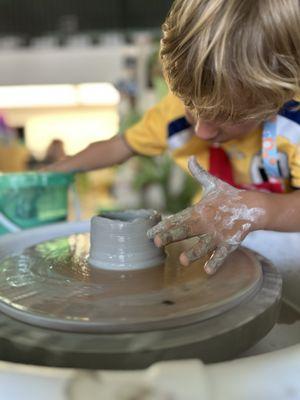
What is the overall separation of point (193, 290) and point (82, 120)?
3.19 meters

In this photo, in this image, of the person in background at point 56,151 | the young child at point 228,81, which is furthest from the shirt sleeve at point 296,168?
the person in background at point 56,151

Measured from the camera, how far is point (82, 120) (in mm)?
3600

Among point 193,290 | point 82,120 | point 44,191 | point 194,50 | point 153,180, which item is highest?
point 194,50

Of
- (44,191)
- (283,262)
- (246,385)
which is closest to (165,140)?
(44,191)

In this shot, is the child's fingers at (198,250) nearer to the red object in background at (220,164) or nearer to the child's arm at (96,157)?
the red object in background at (220,164)

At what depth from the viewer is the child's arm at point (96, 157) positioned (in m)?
1.15

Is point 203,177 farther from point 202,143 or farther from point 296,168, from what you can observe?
point 202,143

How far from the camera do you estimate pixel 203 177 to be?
26.3 inches

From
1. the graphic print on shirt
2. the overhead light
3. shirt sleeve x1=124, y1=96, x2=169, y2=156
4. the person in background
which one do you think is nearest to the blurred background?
the overhead light

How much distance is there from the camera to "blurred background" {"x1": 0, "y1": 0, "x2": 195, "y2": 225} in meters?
3.23

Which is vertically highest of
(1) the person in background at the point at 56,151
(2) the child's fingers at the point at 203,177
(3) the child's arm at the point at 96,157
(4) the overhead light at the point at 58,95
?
(2) the child's fingers at the point at 203,177

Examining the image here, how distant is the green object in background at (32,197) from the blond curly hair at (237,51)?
505 millimetres

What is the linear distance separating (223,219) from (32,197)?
0.58 meters

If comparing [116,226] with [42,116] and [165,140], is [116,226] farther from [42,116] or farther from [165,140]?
[42,116]
